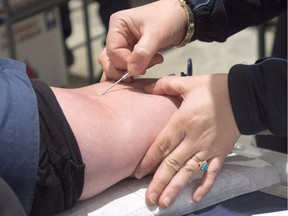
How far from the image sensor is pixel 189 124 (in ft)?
3.22

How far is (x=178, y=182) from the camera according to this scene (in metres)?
0.97

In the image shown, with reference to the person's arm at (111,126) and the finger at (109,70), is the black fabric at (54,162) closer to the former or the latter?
the person's arm at (111,126)

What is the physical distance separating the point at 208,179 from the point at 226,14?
368 mm

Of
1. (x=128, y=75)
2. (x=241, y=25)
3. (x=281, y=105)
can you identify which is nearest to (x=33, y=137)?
(x=128, y=75)

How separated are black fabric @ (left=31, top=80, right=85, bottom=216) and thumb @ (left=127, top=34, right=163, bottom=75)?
20 centimetres

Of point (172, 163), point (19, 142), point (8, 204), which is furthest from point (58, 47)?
point (8, 204)

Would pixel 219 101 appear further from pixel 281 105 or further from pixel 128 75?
pixel 128 75

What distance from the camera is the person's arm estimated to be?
0.92 meters

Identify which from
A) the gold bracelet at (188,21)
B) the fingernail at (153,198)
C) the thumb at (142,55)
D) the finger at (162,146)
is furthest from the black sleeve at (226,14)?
the fingernail at (153,198)

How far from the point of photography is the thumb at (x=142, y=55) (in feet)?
3.39

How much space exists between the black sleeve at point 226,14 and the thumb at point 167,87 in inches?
6.1

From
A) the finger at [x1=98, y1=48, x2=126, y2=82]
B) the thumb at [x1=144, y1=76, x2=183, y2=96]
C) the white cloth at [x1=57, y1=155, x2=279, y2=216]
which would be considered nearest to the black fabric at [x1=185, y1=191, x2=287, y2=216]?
the white cloth at [x1=57, y1=155, x2=279, y2=216]

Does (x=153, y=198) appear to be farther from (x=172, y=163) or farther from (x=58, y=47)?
(x=58, y=47)

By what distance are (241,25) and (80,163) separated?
20.6 inches
